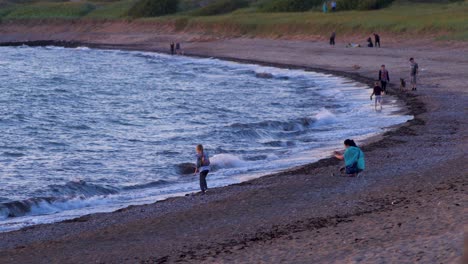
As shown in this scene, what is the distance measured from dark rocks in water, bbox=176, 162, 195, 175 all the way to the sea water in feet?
0.08

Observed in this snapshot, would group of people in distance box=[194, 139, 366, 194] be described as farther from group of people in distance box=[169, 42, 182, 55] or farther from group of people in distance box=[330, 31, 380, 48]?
group of people in distance box=[169, 42, 182, 55]

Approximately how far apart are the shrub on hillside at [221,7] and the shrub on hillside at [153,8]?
7275mm

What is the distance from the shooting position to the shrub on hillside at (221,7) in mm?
98938

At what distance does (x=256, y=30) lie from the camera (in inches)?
3120

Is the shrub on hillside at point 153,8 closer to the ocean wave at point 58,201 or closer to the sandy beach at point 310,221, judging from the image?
the sandy beach at point 310,221

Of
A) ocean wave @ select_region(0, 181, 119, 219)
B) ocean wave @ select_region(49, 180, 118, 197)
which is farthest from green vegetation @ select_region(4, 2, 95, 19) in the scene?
ocean wave @ select_region(0, 181, 119, 219)

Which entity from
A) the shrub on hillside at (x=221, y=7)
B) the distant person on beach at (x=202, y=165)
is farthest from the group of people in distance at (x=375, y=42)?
the distant person on beach at (x=202, y=165)

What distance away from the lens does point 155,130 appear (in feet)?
104

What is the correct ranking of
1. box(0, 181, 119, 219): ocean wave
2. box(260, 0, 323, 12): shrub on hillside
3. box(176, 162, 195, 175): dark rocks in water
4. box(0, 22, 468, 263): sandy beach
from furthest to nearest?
box(260, 0, 323, 12): shrub on hillside < box(176, 162, 195, 175): dark rocks in water < box(0, 181, 119, 219): ocean wave < box(0, 22, 468, 263): sandy beach

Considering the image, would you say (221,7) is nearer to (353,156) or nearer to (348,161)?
(348,161)

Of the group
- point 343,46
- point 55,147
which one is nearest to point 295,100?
point 55,147

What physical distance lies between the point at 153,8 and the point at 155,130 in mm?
76773

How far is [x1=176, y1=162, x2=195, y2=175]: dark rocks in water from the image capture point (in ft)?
73.9

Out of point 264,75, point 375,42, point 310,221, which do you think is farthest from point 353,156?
point 375,42
